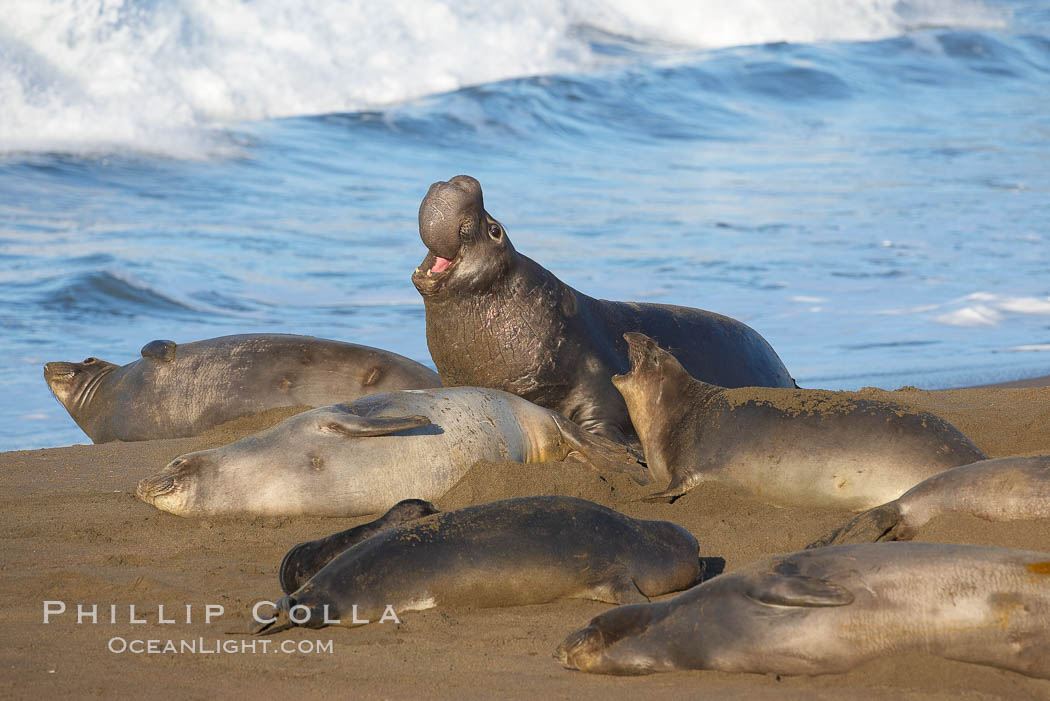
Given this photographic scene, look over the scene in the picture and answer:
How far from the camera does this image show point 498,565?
400cm

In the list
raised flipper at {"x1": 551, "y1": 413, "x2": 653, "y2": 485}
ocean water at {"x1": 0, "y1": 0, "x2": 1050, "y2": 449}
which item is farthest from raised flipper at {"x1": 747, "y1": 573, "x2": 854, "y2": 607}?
ocean water at {"x1": 0, "y1": 0, "x2": 1050, "y2": 449}

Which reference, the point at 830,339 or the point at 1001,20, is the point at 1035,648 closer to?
the point at 830,339

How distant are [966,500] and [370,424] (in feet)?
7.76

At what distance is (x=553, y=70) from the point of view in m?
27.0

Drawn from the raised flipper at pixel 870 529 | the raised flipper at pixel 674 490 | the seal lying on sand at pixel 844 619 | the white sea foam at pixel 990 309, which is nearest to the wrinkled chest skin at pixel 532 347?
the raised flipper at pixel 674 490

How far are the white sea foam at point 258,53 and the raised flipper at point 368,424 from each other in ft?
45.9

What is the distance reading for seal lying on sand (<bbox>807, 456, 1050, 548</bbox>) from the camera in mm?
4367

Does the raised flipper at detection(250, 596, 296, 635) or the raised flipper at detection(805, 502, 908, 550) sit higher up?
the raised flipper at detection(805, 502, 908, 550)

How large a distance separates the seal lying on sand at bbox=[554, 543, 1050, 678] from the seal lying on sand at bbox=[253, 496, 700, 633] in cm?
60

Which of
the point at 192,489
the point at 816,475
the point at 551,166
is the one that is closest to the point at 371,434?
the point at 192,489

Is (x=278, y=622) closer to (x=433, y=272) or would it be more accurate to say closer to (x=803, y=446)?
(x=803, y=446)

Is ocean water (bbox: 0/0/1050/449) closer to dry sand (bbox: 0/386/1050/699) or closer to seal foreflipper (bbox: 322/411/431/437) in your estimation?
dry sand (bbox: 0/386/1050/699)

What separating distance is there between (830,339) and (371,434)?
641cm

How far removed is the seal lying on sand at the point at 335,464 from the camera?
17.7 ft
